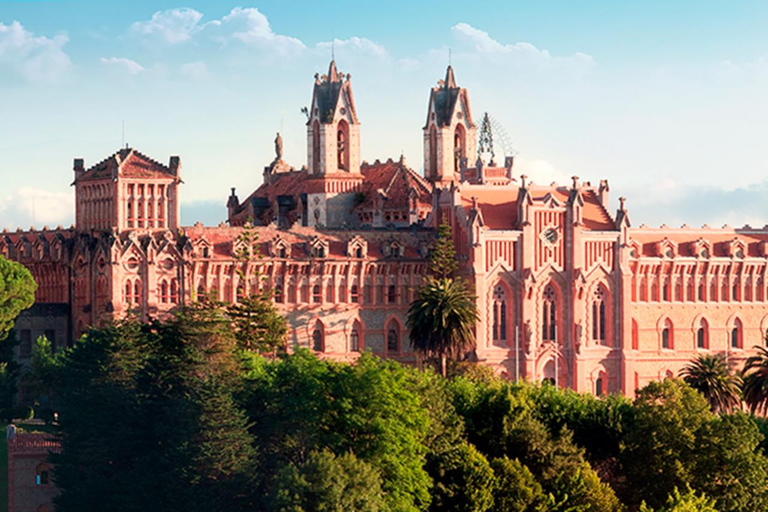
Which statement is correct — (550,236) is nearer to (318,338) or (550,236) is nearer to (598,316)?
(598,316)

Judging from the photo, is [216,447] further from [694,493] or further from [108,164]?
[108,164]

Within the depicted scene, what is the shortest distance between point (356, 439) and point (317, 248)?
41756 millimetres

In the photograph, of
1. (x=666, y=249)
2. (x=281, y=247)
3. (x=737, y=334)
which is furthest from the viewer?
(x=737, y=334)

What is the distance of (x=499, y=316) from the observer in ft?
486

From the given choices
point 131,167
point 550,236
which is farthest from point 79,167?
point 550,236

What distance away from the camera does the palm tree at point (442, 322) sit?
13638 centimetres

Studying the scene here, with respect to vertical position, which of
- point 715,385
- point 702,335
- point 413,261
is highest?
point 413,261

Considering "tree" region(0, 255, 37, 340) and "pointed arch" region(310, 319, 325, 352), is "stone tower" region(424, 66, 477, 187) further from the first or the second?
"tree" region(0, 255, 37, 340)

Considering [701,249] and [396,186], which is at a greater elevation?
[396,186]

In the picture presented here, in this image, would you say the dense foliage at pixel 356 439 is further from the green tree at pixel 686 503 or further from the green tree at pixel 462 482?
the green tree at pixel 686 503

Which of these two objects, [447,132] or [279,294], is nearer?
[279,294]

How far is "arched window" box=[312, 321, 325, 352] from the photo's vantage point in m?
145

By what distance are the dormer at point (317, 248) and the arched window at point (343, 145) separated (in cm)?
1800

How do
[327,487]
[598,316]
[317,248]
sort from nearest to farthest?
[327,487]
[317,248]
[598,316]
